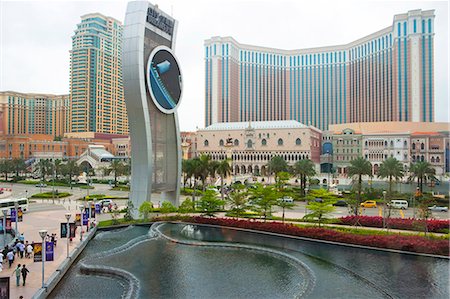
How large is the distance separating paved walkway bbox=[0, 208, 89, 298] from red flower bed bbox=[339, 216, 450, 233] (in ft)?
72.8

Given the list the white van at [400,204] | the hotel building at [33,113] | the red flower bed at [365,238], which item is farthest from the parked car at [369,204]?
the hotel building at [33,113]

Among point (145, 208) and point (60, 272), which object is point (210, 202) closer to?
point (145, 208)

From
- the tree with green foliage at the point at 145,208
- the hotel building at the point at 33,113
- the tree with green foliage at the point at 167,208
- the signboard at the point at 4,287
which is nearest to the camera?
the signboard at the point at 4,287

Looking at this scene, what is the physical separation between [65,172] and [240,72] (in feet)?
301

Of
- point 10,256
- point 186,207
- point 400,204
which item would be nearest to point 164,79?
point 186,207

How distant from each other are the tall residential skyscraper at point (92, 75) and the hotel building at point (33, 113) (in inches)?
827

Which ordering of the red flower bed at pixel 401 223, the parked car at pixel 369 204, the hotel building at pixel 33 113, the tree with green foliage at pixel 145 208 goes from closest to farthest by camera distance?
1. the red flower bed at pixel 401 223
2. the tree with green foliage at pixel 145 208
3. the parked car at pixel 369 204
4. the hotel building at pixel 33 113

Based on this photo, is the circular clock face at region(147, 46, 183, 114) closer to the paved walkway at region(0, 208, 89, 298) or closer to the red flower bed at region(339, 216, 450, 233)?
the paved walkway at region(0, 208, 89, 298)

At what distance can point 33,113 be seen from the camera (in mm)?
145625

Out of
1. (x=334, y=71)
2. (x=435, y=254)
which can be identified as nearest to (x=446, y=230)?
(x=435, y=254)

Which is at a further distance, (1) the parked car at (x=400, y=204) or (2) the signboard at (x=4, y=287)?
(1) the parked car at (x=400, y=204)

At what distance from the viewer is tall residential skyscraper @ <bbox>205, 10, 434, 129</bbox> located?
120m

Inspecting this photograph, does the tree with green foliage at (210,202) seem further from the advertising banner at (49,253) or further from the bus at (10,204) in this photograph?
the bus at (10,204)

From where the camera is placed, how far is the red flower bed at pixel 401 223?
2870 cm
